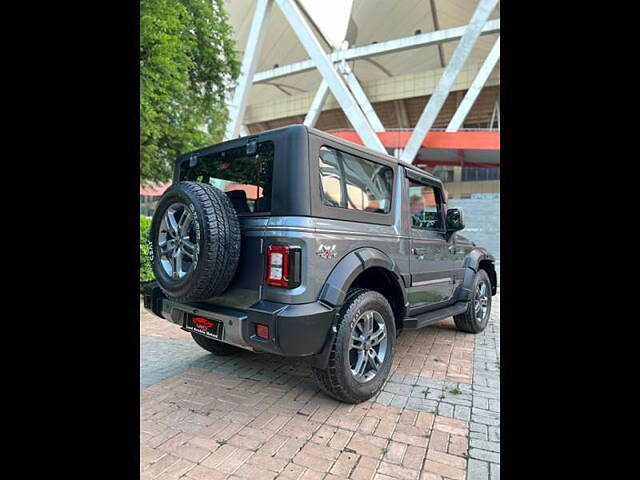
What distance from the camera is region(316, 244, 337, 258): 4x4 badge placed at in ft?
8.62

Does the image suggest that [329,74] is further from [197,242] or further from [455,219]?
[197,242]

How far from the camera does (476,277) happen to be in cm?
494

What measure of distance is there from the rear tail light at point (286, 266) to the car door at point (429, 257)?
1.56m

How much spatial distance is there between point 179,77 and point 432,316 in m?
6.78

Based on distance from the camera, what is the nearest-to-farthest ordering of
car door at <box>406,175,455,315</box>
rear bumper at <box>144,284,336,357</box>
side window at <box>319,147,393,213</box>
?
1. rear bumper at <box>144,284,336,357</box>
2. side window at <box>319,147,393,213</box>
3. car door at <box>406,175,455,315</box>

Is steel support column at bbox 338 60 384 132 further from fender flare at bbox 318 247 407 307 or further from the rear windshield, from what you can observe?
fender flare at bbox 318 247 407 307

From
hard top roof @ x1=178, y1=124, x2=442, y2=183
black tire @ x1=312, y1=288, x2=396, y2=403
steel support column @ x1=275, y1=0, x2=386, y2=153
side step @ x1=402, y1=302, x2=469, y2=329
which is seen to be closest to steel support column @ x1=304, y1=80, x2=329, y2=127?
steel support column @ x1=275, y1=0, x2=386, y2=153

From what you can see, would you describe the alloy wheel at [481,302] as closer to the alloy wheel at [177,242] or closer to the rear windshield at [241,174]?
the rear windshield at [241,174]

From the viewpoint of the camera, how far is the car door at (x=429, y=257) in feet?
12.3

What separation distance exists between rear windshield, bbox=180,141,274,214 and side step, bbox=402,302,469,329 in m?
1.79

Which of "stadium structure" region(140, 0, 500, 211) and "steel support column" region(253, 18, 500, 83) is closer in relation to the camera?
"stadium structure" region(140, 0, 500, 211)
